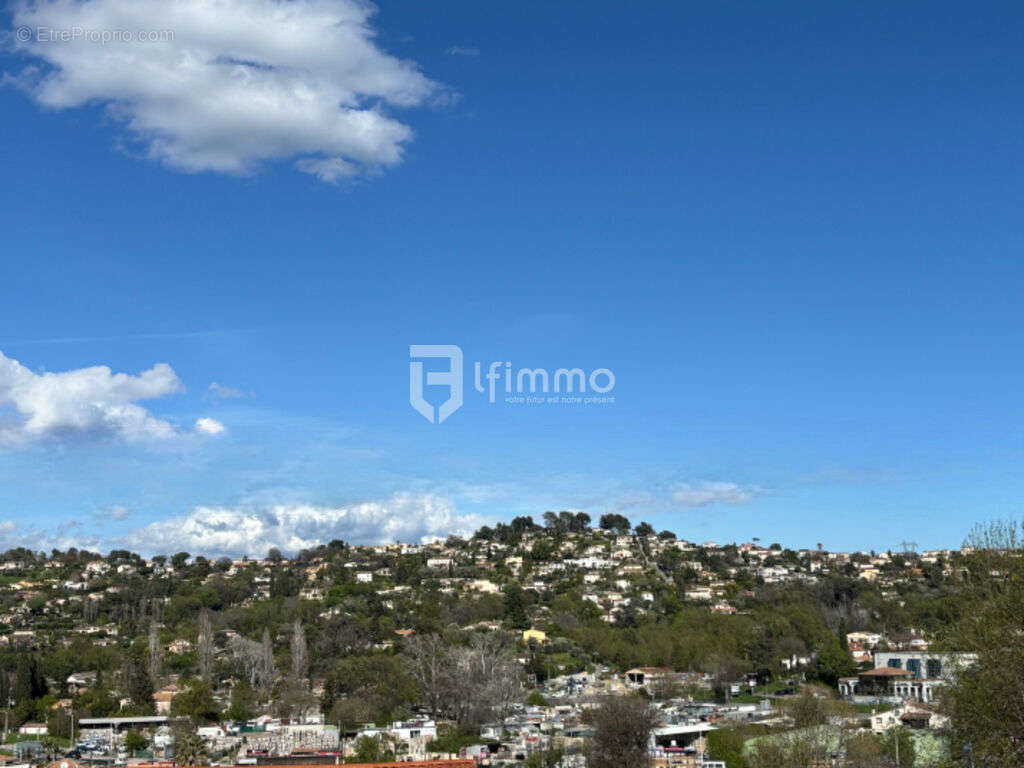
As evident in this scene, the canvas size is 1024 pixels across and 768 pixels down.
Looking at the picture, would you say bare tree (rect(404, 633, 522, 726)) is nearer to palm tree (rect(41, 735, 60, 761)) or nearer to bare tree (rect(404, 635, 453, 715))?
bare tree (rect(404, 635, 453, 715))

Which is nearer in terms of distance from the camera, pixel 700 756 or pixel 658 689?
pixel 700 756

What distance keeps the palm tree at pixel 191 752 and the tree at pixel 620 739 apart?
632 inches

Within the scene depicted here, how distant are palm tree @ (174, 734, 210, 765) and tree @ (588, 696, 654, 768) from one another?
16.1 metres

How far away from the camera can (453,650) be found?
71.1m

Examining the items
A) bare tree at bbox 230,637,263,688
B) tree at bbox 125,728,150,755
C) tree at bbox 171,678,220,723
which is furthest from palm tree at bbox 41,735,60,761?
bare tree at bbox 230,637,263,688

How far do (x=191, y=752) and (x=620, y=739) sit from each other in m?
17.3

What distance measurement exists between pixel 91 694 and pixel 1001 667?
59.2 meters

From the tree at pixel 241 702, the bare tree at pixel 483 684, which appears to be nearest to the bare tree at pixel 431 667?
the bare tree at pixel 483 684

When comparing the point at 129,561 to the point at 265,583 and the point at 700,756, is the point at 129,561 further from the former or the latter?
the point at 700,756

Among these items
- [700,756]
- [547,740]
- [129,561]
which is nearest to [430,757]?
[547,740]

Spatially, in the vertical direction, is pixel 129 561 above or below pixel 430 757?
above

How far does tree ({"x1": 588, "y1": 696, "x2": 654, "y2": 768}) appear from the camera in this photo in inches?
1737

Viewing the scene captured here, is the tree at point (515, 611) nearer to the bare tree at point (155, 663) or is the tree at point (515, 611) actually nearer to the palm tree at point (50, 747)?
the bare tree at point (155, 663)

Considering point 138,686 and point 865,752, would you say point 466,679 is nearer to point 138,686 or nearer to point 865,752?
point 138,686
